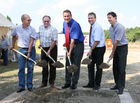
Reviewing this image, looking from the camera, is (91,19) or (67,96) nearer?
(67,96)

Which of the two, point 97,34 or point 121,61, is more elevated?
point 97,34

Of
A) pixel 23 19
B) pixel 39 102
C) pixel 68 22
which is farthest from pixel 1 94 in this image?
pixel 68 22

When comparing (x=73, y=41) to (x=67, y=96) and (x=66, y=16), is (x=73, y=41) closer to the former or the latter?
(x=66, y=16)

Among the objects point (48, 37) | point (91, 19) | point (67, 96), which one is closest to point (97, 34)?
point (91, 19)

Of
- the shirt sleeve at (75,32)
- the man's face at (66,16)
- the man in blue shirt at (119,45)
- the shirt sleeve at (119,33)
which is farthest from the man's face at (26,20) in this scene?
the shirt sleeve at (119,33)

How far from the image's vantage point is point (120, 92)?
524 centimetres

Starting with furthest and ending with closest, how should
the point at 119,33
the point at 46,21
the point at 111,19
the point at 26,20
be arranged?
the point at 46,21 → the point at 26,20 → the point at 111,19 → the point at 119,33

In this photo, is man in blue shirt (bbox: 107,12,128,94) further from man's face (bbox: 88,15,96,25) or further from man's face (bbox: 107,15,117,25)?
man's face (bbox: 88,15,96,25)

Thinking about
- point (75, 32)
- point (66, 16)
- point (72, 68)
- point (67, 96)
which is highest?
point (66, 16)

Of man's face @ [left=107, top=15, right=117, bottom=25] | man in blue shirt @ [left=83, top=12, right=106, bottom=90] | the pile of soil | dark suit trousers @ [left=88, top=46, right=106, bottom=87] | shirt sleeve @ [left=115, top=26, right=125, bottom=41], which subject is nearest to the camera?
the pile of soil

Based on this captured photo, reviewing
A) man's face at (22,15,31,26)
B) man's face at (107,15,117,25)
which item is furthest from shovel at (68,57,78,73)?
man's face at (22,15,31,26)

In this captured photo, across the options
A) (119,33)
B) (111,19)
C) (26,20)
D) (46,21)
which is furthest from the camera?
(46,21)

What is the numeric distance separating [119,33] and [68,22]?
4.40 ft

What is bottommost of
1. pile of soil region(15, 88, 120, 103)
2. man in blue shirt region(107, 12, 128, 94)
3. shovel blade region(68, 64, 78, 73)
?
pile of soil region(15, 88, 120, 103)
